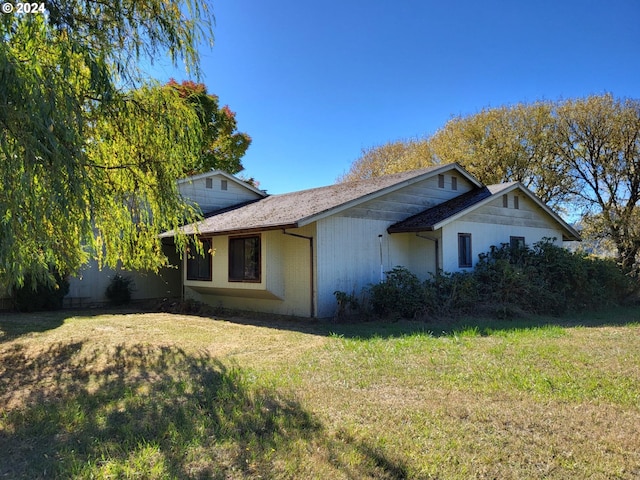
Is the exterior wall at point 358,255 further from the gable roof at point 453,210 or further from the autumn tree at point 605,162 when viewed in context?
the autumn tree at point 605,162

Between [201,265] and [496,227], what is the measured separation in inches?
382

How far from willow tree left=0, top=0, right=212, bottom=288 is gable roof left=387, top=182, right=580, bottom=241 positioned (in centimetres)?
669

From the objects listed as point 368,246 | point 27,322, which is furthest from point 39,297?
point 368,246

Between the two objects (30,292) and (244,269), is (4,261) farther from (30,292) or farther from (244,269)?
(30,292)

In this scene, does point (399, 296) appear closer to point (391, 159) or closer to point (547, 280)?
point (547, 280)

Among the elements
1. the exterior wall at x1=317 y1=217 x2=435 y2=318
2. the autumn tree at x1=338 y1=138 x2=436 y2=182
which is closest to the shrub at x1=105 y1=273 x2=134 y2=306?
the exterior wall at x1=317 y1=217 x2=435 y2=318

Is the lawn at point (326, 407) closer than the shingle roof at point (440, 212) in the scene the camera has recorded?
Yes

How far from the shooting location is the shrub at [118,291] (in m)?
15.9

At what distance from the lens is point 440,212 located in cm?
1341

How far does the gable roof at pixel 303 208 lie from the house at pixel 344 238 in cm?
3

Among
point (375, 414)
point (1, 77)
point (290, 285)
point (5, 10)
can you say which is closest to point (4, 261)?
point (1, 77)

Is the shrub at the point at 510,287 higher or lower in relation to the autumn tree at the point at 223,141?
lower

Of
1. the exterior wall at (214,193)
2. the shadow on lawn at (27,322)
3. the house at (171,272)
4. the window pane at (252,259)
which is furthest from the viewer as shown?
the exterior wall at (214,193)

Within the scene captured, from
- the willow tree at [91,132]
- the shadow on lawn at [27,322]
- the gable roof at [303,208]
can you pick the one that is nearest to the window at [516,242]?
the gable roof at [303,208]
